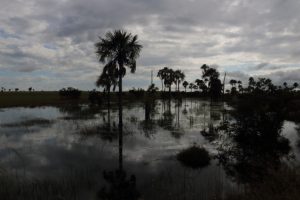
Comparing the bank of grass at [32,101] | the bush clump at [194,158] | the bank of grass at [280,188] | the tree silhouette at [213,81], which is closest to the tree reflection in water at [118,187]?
the bush clump at [194,158]

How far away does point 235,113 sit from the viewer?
55.6ft

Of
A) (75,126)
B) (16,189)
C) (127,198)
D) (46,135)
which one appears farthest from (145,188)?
(75,126)

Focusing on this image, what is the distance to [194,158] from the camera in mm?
17328

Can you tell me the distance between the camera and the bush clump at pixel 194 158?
17031mm

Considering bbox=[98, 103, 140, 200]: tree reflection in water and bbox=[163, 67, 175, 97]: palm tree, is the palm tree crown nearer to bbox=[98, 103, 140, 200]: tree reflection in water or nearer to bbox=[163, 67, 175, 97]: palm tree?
bbox=[98, 103, 140, 200]: tree reflection in water

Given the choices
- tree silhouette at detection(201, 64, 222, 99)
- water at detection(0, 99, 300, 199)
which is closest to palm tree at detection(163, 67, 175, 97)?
tree silhouette at detection(201, 64, 222, 99)

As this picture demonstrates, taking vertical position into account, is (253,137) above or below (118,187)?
above

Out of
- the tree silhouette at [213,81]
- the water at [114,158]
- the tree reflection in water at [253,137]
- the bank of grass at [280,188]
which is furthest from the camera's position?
the tree silhouette at [213,81]

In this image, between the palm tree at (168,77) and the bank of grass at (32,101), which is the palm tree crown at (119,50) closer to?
the bank of grass at (32,101)

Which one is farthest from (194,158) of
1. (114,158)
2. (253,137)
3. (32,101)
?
(32,101)

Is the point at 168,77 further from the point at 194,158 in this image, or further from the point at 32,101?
the point at 194,158

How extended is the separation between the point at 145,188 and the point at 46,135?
16.7m

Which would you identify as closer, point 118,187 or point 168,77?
point 118,187

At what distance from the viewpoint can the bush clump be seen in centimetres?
1703
